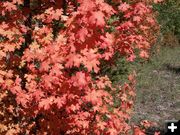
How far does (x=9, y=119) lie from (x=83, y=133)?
168cm

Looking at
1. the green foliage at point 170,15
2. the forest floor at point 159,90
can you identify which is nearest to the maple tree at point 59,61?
the forest floor at point 159,90

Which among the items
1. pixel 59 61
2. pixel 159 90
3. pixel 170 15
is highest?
pixel 170 15

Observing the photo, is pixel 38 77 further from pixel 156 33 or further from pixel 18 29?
pixel 156 33

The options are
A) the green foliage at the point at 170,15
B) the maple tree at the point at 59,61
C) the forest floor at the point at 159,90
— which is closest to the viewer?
the maple tree at the point at 59,61

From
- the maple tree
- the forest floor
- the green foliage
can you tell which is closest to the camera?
the maple tree

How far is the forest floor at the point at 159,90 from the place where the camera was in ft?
46.8

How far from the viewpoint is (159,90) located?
1736 cm

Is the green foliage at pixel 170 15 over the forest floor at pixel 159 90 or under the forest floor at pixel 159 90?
over

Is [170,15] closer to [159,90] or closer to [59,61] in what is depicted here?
[159,90]

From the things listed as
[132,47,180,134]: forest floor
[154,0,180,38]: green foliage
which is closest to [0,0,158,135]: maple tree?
[132,47,180,134]: forest floor

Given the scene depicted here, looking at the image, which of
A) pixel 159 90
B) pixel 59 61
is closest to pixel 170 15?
pixel 159 90

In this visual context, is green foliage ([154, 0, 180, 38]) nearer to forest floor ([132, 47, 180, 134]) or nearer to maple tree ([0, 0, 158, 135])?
forest floor ([132, 47, 180, 134])

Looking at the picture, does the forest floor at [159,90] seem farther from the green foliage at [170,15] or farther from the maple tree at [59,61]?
the maple tree at [59,61]

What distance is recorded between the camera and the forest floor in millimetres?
14266
